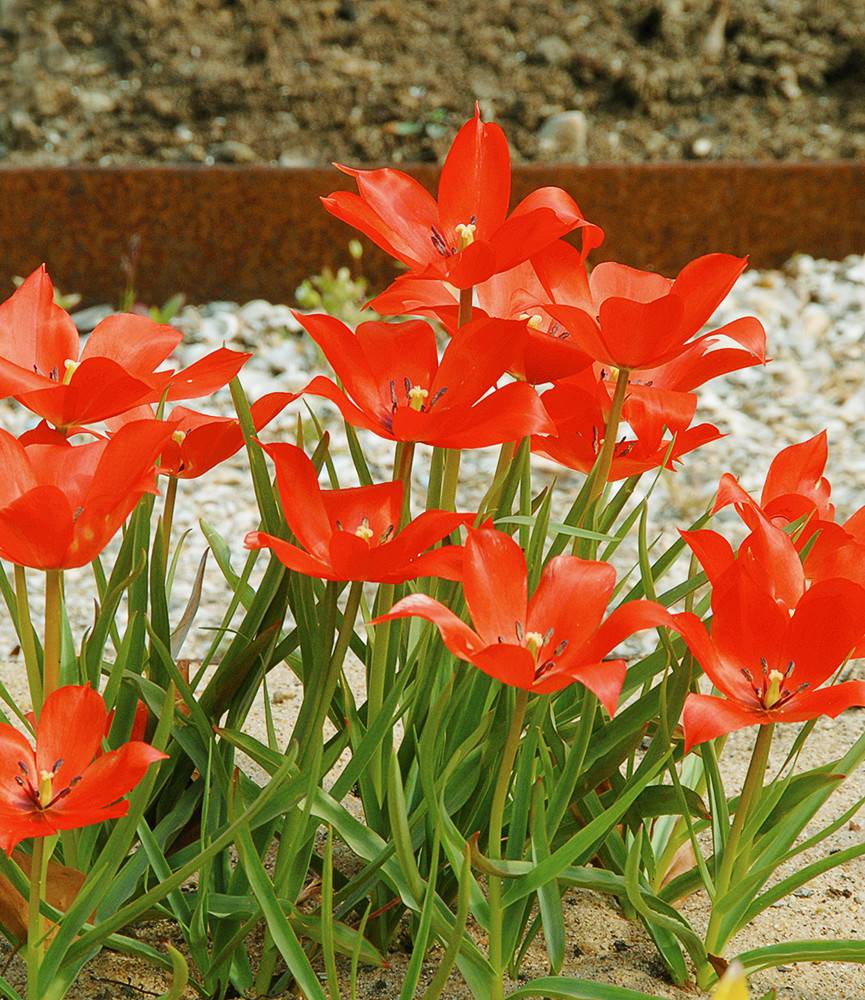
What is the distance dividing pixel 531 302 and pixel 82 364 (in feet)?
1.19

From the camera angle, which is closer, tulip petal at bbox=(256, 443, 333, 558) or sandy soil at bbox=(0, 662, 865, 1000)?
tulip petal at bbox=(256, 443, 333, 558)

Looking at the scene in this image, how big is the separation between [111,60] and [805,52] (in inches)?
101

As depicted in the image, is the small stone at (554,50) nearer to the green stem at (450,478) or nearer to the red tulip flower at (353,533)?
the green stem at (450,478)

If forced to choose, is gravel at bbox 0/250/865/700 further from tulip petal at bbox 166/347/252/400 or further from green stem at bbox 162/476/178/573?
tulip petal at bbox 166/347/252/400

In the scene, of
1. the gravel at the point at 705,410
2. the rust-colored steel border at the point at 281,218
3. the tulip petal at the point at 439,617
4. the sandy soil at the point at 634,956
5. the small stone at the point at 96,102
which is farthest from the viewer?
the small stone at the point at 96,102

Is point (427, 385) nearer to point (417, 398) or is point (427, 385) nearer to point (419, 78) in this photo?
point (417, 398)

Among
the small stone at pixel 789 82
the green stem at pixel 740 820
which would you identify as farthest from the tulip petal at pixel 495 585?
the small stone at pixel 789 82

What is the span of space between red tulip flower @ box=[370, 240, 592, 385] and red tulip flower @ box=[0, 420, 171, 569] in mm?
195

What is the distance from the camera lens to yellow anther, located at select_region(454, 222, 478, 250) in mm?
1003

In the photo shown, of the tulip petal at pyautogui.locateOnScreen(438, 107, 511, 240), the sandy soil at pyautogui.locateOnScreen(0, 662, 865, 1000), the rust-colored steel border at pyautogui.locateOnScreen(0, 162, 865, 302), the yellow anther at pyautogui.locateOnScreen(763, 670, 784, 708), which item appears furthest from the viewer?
the rust-colored steel border at pyautogui.locateOnScreen(0, 162, 865, 302)

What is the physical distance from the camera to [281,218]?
368 centimetres

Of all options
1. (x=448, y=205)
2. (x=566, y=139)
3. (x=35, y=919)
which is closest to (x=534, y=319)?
(x=448, y=205)

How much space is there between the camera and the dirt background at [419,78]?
4.55 m

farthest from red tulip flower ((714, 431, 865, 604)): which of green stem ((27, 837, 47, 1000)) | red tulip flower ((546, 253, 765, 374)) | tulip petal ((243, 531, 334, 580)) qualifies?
green stem ((27, 837, 47, 1000))
